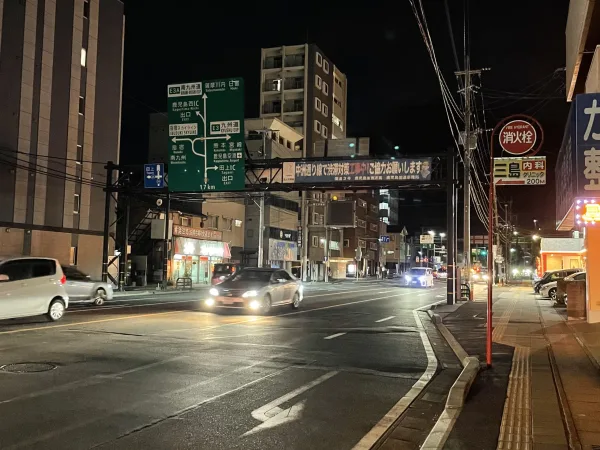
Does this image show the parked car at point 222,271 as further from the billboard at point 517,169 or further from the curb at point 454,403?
the billboard at point 517,169

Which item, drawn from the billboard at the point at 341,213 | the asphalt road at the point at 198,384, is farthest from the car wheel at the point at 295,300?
the billboard at the point at 341,213

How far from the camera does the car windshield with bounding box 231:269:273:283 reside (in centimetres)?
1997

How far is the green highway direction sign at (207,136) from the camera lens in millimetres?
25766

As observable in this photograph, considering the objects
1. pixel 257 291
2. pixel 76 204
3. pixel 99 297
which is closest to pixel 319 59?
pixel 76 204

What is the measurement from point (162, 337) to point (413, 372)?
19.2ft

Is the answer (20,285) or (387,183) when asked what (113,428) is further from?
(387,183)

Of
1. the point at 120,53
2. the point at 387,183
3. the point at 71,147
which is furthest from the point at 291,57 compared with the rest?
the point at 387,183

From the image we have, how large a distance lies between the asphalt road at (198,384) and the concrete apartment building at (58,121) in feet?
55.9

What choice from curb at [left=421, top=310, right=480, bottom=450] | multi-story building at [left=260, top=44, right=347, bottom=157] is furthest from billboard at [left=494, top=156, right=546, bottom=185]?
multi-story building at [left=260, top=44, right=347, bottom=157]

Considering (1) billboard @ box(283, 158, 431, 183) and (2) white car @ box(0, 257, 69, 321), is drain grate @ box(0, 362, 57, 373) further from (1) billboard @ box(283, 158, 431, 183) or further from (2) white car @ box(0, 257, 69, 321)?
(1) billboard @ box(283, 158, 431, 183)

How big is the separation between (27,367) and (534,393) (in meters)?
7.64

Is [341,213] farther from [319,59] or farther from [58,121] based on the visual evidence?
[58,121]

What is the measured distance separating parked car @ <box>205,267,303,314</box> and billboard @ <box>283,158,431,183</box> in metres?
7.50

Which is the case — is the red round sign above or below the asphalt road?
above
